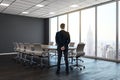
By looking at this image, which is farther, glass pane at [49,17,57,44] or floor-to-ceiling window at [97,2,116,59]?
glass pane at [49,17,57,44]

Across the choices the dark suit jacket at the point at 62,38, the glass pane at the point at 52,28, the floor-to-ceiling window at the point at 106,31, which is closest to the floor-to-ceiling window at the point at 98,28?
the floor-to-ceiling window at the point at 106,31

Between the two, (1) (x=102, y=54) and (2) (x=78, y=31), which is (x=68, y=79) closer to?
(1) (x=102, y=54)

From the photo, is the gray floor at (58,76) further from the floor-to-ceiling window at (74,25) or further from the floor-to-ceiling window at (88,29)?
the floor-to-ceiling window at (74,25)

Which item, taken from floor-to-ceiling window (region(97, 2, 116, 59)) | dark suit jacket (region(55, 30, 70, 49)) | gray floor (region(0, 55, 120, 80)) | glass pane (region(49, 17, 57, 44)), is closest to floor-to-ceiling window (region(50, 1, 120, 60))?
floor-to-ceiling window (region(97, 2, 116, 59))

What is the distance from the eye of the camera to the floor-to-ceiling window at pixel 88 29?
7.51 metres

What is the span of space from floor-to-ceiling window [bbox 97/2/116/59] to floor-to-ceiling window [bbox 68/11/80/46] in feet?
5.20

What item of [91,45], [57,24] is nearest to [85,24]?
[91,45]

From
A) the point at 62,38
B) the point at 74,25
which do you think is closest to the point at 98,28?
the point at 74,25

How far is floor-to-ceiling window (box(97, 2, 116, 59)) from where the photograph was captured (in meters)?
6.50

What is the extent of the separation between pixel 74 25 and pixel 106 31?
8.00 ft

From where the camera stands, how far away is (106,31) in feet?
22.6

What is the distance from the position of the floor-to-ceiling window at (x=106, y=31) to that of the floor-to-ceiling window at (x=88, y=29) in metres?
0.39

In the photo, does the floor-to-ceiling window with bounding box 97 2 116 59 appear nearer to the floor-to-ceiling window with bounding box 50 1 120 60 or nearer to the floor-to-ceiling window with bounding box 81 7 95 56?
the floor-to-ceiling window with bounding box 50 1 120 60

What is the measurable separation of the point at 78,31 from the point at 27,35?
13.5 feet
